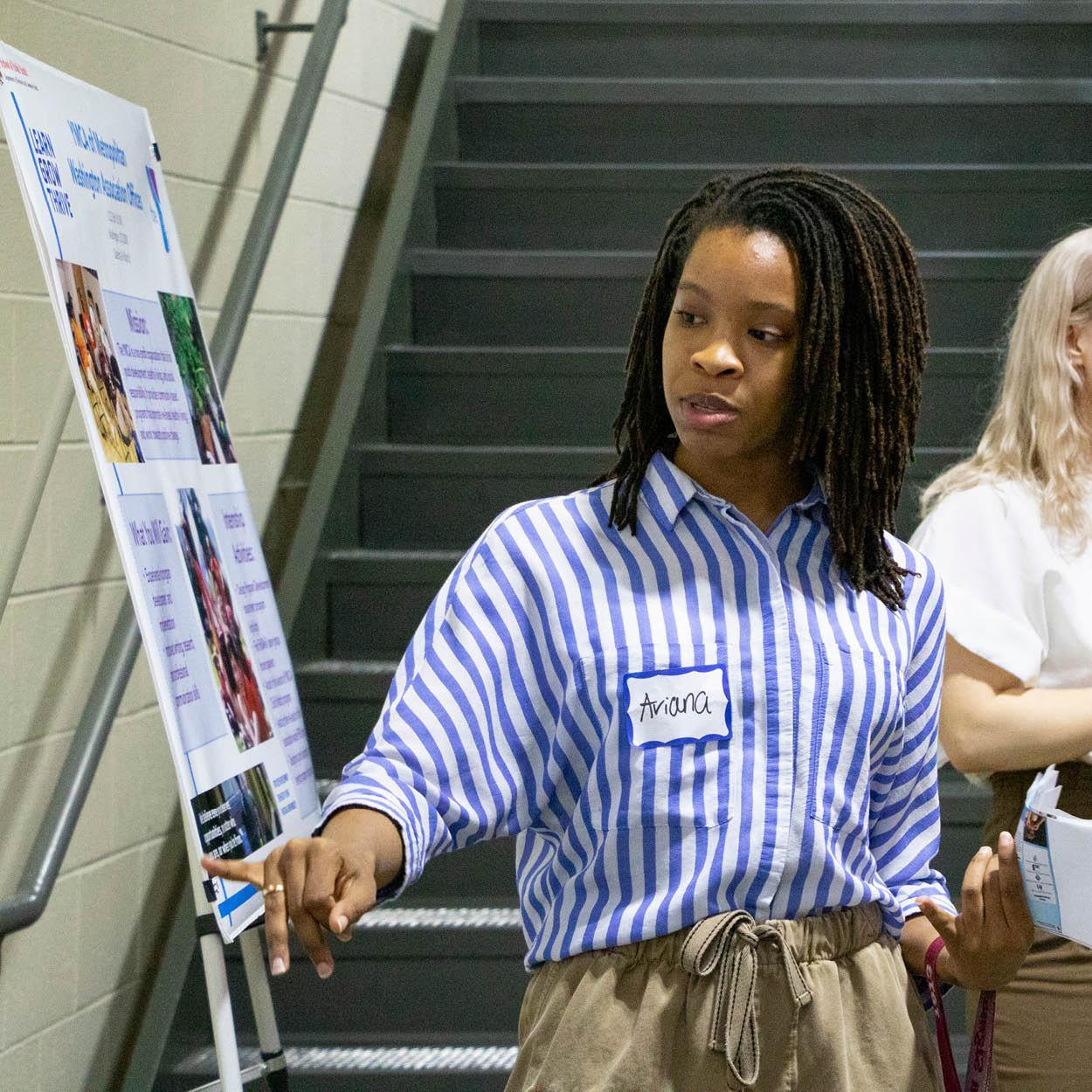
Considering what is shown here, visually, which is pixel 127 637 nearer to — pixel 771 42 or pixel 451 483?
pixel 451 483

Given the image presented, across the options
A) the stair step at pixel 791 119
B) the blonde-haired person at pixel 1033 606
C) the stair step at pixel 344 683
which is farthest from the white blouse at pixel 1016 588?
the stair step at pixel 791 119

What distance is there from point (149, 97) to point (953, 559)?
5.59ft

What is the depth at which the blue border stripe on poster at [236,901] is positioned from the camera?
1.82m

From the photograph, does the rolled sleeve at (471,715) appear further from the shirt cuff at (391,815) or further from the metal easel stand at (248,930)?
the metal easel stand at (248,930)

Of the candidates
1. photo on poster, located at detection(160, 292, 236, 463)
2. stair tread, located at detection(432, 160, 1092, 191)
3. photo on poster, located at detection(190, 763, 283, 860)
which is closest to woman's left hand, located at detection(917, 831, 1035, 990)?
photo on poster, located at detection(190, 763, 283, 860)

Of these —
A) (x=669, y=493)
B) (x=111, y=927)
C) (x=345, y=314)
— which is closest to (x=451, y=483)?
(x=345, y=314)

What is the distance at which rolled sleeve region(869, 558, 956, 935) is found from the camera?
3.95 ft

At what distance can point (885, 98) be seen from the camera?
3.99 meters

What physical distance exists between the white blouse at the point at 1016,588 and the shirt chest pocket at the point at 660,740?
0.71 metres

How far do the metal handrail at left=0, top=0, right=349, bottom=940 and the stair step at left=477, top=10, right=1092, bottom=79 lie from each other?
3.62 ft

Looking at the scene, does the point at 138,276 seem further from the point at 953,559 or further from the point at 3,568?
the point at 953,559

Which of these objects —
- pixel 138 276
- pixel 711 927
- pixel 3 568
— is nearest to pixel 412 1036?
pixel 3 568

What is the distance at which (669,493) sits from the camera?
117 centimetres

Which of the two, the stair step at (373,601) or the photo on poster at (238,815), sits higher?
the photo on poster at (238,815)
